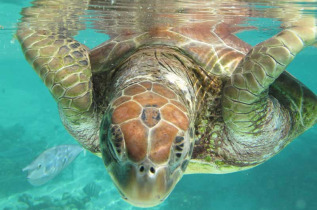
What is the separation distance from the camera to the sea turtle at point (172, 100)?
2250mm

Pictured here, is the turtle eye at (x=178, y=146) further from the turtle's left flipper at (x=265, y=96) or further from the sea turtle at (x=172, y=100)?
the turtle's left flipper at (x=265, y=96)

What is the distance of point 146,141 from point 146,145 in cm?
3

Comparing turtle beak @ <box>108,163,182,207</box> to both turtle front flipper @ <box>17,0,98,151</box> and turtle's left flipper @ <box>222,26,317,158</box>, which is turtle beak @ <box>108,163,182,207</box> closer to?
turtle's left flipper @ <box>222,26,317,158</box>

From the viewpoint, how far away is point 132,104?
2.44 meters

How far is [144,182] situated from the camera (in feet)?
7.04

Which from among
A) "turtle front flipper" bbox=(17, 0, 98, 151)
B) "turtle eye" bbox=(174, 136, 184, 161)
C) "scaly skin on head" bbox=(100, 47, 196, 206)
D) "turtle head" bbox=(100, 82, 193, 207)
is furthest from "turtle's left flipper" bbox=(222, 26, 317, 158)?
"turtle front flipper" bbox=(17, 0, 98, 151)

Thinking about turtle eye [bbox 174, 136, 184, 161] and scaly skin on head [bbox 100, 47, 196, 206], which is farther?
turtle eye [bbox 174, 136, 184, 161]

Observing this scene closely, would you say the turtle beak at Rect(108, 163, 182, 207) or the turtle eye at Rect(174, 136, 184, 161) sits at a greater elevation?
the turtle eye at Rect(174, 136, 184, 161)

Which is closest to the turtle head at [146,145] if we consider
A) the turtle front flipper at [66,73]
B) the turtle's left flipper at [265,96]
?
Answer: the turtle's left flipper at [265,96]

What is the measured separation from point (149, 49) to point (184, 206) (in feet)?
34.5

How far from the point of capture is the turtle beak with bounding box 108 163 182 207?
2.15 metres

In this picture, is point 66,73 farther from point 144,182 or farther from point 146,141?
point 144,182

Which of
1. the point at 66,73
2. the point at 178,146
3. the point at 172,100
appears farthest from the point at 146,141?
the point at 66,73

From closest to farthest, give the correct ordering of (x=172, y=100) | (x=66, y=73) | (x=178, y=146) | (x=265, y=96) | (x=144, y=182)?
(x=144, y=182) < (x=178, y=146) < (x=172, y=100) < (x=265, y=96) < (x=66, y=73)
